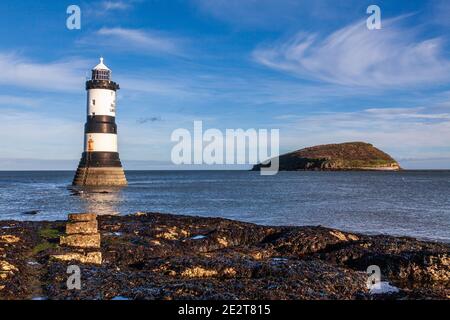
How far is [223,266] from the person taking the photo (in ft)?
45.5

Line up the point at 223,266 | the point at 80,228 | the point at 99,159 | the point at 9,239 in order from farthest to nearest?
the point at 99,159 < the point at 9,239 < the point at 80,228 < the point at 223,266

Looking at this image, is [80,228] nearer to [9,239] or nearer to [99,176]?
[9,239]

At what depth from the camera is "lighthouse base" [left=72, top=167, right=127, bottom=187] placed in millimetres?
58250

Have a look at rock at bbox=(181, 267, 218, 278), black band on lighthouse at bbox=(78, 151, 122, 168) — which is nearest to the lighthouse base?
black band on lighthouse at bbox=(78, 151, 122, 168)

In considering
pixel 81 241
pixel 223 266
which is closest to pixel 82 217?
pixel 81 241

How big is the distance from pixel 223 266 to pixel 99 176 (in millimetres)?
47073

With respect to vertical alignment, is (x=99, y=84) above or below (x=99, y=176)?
above

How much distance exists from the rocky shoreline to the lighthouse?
119 feet

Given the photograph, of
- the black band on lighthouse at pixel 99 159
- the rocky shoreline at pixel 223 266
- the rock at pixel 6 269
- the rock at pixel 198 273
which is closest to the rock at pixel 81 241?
the rocky shoreline at pixel 223 266

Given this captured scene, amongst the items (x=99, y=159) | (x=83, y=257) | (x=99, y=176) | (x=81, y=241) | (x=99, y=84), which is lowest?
(x=83, y=257)

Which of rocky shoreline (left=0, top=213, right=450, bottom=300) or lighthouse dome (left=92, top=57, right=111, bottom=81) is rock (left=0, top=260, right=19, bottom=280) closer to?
rocky shoreline (left=0, top=213, right=450, bottom=300)

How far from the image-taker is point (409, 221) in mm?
34969

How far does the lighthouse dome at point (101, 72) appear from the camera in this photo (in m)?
57.4
